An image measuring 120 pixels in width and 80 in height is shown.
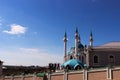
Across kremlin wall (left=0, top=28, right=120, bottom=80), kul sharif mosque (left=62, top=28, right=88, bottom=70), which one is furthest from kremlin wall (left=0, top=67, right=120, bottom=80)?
kul sharif mosque (left=62, top=28, right=88, bottom=70)

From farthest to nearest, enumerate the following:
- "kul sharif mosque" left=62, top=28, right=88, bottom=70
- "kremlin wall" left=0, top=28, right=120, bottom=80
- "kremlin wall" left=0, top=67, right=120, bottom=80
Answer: "kul sharif mosque" left=62, top=28, right=88, bottom=70 → "kremlin wall" left=0, top=28, right=120, bottom=80 → "kremlin wall" left=0, top=67, right=120, bottom=80

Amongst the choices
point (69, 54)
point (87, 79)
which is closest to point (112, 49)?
A: point (69, 54)

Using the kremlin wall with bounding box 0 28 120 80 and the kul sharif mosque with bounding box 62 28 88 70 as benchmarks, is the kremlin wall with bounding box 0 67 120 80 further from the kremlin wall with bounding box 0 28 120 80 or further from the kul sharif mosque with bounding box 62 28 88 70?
the kul sharif mosque with bounding box 62 28 88 70

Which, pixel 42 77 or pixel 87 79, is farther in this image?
pixel 42 77

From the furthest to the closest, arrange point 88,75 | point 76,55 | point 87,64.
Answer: point 76,55 → point 87,64 → point 88,75

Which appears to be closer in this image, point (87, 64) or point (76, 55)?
point (87, 64)

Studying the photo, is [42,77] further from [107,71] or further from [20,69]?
[20,69]

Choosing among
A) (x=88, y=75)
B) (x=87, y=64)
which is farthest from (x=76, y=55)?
(x=88, y=75)

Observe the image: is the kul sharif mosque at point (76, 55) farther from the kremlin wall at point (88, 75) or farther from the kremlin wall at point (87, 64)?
the kremlin wall at point (88, 75)

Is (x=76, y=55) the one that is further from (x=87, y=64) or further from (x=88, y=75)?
(x=88, y=75)

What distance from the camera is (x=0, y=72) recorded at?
64250 millimetres

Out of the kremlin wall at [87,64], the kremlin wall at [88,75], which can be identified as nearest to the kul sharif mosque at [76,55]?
the kremlin wall at [87,64]

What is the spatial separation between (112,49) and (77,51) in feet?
32.0

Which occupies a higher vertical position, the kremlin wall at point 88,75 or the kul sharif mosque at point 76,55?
the kul sharif mosque at point 76,55
